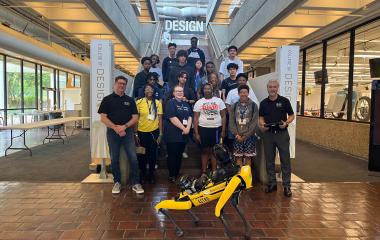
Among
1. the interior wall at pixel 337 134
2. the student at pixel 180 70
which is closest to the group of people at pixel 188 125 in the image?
the student at pixel 180 70

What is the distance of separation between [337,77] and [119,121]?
7.19 meters

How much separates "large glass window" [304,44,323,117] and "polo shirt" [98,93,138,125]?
7446mm

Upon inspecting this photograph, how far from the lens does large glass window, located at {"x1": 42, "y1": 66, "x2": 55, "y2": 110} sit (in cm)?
1709

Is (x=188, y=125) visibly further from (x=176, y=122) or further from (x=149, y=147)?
(x=149, y=147)

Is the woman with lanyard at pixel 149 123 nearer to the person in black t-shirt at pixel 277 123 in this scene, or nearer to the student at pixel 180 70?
the student at pixel 180 70

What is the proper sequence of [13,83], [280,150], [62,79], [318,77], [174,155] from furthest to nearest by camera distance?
Answer: [62,79] < [13,83] < [318,77] < [174,155] < [280,150]

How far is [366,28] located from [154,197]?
6664mm

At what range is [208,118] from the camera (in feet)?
15.6

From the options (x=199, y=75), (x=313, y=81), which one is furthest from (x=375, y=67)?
(x=313, y=81)

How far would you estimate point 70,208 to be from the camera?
3949 mm

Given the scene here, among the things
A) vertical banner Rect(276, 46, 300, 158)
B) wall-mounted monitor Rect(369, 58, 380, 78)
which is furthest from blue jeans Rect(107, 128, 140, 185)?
wall-mounted monitor Rect(369, 58, 380, 78)

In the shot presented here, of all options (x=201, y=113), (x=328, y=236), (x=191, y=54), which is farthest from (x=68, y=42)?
(x=328, y=236)

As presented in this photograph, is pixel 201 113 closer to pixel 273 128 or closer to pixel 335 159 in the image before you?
pixel 273 128

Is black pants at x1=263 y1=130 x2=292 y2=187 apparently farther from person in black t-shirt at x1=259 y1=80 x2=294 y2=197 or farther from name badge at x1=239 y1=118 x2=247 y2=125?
name badge at x1=239 y1=118 x2=247 y2=125
